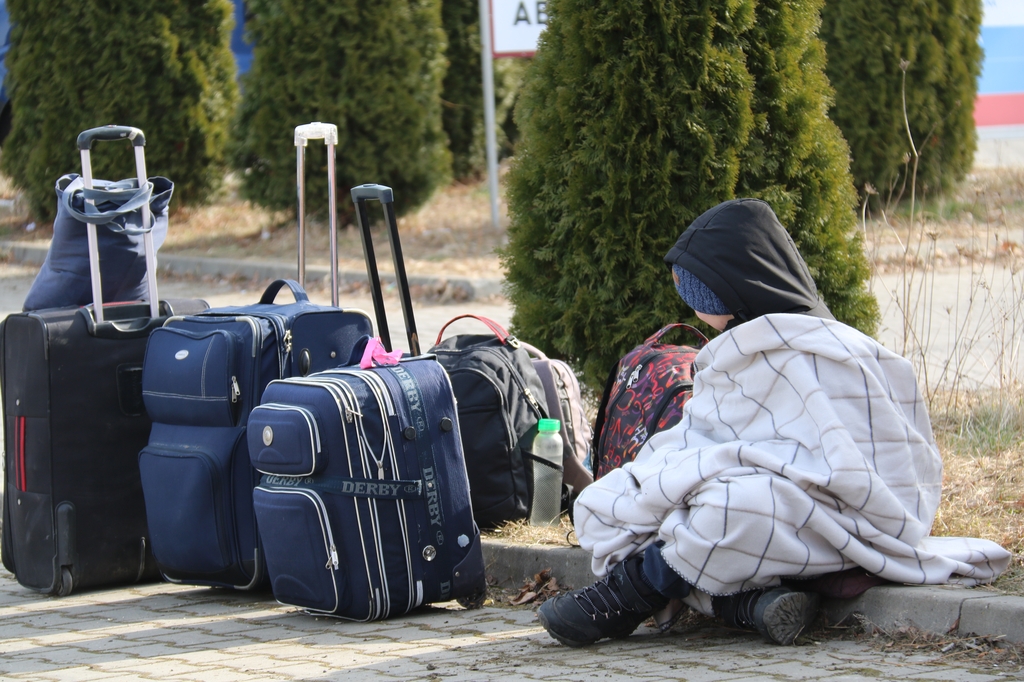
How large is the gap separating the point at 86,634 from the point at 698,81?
277cm

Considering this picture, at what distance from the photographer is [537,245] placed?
482 centimetres

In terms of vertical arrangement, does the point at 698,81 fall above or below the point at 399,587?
above

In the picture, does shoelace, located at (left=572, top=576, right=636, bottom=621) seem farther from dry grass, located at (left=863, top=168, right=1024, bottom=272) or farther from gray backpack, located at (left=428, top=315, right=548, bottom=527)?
dry grass, located at (left=863, top=168, right=1024, bottom=272)

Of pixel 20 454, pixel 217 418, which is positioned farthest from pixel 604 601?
pixel 20 454

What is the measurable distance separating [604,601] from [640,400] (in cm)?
75

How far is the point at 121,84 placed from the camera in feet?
36.5

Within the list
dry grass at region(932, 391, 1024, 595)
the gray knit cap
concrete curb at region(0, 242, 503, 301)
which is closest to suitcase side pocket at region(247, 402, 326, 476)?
the gray knit cap

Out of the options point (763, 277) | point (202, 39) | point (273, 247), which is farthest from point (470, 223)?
point (763, 277)

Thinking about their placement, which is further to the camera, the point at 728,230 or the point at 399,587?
the point at 399,587

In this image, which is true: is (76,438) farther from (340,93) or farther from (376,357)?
(340,93)

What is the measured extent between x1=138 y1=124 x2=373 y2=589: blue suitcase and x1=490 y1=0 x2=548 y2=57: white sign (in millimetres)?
6613

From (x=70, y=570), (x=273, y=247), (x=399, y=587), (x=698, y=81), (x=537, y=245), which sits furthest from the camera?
(x=273, y=247)

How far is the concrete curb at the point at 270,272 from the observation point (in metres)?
8.77

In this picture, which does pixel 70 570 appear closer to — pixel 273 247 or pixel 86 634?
pixel 86 634
